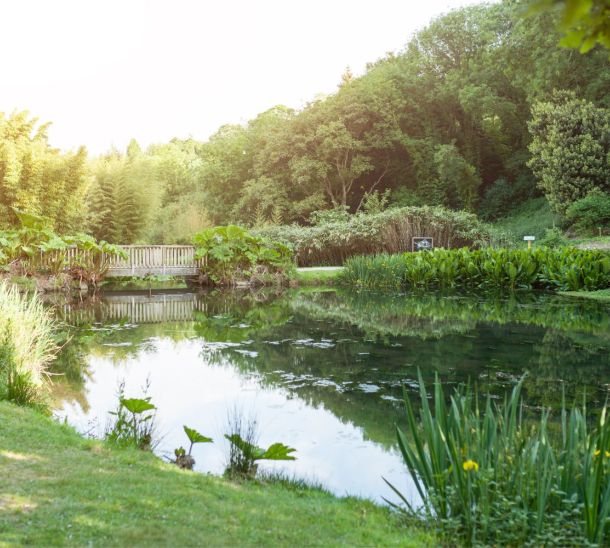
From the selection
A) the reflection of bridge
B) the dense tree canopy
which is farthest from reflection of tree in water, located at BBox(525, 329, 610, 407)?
the dense tree canopy

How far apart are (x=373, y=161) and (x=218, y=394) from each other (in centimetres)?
2747

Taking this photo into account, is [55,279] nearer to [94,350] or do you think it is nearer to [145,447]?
[94,350]

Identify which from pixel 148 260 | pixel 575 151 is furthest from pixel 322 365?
pixel 575 151

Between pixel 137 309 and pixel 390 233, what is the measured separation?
10276 millimetres

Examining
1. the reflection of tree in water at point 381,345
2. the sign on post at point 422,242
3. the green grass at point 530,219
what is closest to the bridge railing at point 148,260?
the reflection of tree in water at point 381,345

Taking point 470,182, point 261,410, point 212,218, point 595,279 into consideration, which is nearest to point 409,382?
point 261,410

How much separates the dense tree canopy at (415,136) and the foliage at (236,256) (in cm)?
657

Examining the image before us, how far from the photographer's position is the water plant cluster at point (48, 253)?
15.2 m

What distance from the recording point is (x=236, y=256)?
18.4 meters

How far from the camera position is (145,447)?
13.6 ft

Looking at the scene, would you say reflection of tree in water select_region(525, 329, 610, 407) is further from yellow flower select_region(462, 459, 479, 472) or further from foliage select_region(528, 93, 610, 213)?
foliage select_region(528, 93, 610, 213)

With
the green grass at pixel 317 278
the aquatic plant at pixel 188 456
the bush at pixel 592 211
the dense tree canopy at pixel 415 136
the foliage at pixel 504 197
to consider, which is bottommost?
the aquatic plant at pixel 188 456

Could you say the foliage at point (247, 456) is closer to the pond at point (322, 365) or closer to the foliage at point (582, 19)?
the pond at point (322, 365)

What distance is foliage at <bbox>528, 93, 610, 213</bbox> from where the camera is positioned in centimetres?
2259
